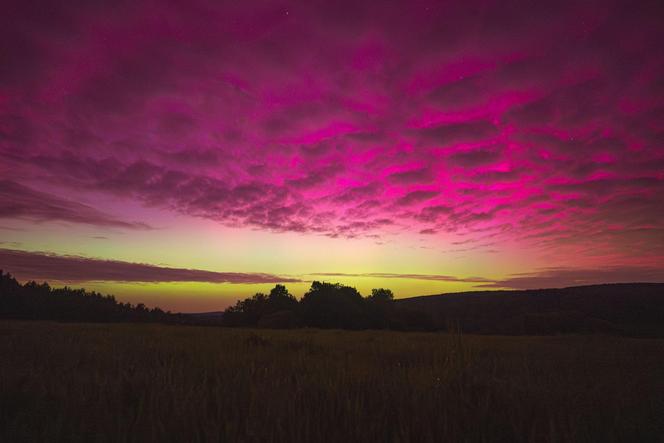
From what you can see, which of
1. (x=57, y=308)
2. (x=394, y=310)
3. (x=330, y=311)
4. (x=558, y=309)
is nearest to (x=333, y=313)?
(x=330, y=311)

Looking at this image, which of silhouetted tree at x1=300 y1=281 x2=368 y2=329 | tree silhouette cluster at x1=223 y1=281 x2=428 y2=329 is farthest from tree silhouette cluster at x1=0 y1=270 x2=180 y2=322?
silhouetted tree at x1=300 y1=281 x2=368 y2=329

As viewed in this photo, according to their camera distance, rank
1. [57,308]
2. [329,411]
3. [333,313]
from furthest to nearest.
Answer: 1. [57,308]
2. [333,313]
3. [329,411]

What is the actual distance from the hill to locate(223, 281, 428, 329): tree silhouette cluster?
4.12 meters

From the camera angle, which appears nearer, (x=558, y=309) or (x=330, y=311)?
(x=330, y=311)

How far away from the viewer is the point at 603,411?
7.59ft

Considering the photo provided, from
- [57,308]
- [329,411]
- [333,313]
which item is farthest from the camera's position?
[57,308]

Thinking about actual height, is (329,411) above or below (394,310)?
above

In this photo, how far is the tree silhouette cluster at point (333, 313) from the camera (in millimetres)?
53812

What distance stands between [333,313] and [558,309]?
44348mm

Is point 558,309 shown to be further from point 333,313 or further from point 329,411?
point 329,411

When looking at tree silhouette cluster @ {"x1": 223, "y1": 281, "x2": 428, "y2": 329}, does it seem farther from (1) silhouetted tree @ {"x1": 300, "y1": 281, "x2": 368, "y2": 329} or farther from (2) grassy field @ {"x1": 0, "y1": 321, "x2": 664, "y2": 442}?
(2) grassy field @ {"x1": 0, "y1": 321, "x2": 664, "y2": 442}

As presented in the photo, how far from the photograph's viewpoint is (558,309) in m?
62.9

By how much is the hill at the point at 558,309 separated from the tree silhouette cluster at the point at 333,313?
4.12 metres

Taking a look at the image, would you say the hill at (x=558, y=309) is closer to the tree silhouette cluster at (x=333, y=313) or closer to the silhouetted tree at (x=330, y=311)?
the tree silhouette cluster at (x=333, y=313)
